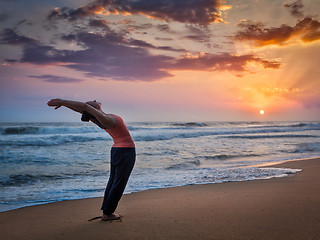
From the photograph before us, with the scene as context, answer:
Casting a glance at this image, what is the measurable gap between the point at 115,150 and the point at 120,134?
228mm

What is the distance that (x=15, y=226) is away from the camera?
12.7 feet

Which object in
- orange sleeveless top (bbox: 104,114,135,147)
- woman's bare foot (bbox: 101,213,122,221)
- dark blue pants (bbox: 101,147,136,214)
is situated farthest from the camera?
woman's bare foot (bbox: 101,213,122,221)

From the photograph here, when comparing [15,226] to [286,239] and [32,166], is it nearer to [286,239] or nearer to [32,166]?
[286,239]

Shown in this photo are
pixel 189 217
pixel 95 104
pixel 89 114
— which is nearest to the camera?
pixel 89 114

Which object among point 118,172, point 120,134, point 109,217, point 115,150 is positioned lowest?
point 109,217

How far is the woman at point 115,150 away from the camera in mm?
3213

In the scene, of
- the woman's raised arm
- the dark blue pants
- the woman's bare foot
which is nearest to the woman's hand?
the woman's raised arm

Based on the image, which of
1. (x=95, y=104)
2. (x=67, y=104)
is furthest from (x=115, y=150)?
(x=67, y=104)

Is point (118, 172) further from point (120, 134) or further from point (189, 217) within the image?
point (189, 217)

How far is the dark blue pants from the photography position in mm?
3574

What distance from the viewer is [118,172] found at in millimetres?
3615

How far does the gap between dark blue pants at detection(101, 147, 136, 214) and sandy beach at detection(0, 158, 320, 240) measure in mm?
278

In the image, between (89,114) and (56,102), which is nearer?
(56,102)

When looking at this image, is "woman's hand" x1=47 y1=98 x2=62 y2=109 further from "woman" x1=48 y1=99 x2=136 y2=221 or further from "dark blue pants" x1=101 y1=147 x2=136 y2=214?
"dark blue pants" x1=101 y1=147 x2=136 y2=214
